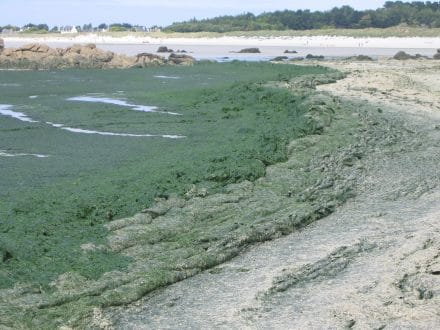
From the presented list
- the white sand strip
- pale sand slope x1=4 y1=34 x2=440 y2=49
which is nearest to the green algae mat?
pale sand slope x1=4 y1=34 x2=440 y2=49

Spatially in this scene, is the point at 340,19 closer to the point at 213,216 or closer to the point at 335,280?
the point at 213,216

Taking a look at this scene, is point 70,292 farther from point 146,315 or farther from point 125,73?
point 125,73

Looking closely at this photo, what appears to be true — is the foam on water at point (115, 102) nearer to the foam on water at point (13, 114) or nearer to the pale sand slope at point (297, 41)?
the foam on water at point (13, 114)

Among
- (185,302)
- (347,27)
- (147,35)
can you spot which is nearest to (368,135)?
(185,302)

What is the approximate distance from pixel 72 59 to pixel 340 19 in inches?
1671

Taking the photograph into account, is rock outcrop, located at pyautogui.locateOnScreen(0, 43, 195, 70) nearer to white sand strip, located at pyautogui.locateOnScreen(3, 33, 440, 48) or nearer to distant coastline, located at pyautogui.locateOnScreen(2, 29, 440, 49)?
distant coastline, located at pyautogui.locateOnScreen(2, 29, 440, 49)

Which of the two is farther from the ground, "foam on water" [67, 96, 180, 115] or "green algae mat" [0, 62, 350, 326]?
"green algae mat" [0, 62, 350, 326]

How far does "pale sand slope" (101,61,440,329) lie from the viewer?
4.66m

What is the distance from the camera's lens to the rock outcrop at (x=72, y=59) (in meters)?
28.3

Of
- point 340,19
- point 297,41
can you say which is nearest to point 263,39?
point 297,41

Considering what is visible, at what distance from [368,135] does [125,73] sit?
1555 centimetres

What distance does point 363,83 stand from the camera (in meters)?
18.4

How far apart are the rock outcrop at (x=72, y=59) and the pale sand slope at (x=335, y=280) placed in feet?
71.7

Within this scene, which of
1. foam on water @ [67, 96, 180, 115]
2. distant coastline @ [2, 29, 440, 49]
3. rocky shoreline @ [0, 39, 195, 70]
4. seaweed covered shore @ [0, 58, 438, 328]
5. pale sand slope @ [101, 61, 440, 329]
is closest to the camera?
pale sand slope @ [101, 61, 440, 329]
